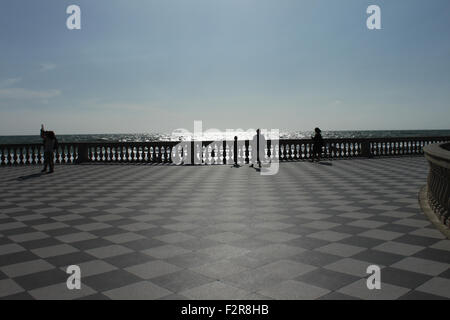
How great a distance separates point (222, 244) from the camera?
5621 mm

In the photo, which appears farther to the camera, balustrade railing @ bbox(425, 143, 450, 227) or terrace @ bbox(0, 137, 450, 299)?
balustrade railing @ bbox(425, 143, 450, 227)

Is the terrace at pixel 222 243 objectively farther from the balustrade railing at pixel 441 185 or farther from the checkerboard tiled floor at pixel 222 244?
the balustrade railing at pixel 441 185

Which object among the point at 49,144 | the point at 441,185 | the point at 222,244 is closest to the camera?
the point at 222,244

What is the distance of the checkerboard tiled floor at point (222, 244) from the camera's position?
402 cm

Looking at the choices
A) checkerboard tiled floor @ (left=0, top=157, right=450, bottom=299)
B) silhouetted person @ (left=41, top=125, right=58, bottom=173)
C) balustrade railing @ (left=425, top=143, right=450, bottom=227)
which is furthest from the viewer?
silhouetted person @ (left=41, top=125, right=58, bottom=173)

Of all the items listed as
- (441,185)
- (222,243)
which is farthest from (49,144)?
(441,185)

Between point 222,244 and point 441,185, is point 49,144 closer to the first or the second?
point 222,244

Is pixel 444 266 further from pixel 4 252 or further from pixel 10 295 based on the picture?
pixel 4 252

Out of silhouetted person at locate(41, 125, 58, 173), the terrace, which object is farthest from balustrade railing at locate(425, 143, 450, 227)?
silhouetted person at locate(41, 125, 58, 173)

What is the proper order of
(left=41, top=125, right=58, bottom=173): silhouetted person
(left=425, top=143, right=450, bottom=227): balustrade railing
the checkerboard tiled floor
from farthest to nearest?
1. (left=41, top=125, right=58, bottom=173): silhouetted person
2. (left=425, top=143, right=450, bottom=227): balustrade railing
3. the checkerboard tiled floor

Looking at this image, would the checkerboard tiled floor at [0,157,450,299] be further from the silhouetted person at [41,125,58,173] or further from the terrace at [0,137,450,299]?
the silhouetted person at [41,125,58,173]

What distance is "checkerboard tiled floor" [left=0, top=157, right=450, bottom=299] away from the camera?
4.02 meters

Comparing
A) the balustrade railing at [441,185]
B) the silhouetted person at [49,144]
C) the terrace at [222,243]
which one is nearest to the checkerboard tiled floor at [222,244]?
the terrace at [222,243]
